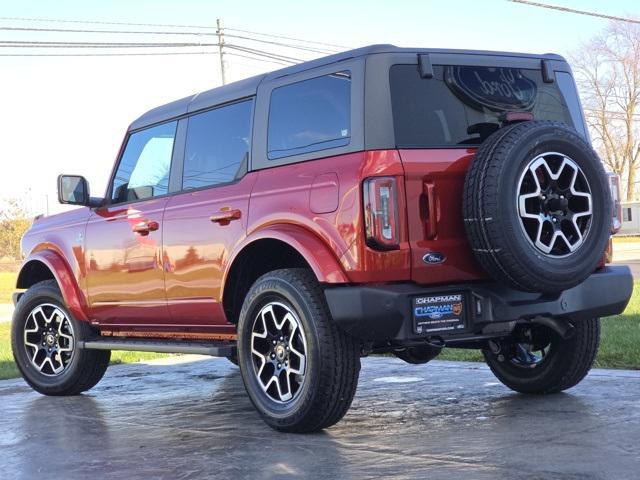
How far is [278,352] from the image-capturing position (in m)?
5.33

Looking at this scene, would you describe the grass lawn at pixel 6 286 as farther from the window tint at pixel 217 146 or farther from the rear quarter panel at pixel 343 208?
the rear quarter panel at pixel 343 208

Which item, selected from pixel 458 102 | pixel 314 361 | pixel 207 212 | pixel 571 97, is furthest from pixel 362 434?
pixel 571 97

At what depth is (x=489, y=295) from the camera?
5016 millimetres

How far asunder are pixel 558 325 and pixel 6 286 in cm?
2818

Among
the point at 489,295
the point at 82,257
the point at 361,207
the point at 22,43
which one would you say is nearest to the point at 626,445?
the point at 489,295

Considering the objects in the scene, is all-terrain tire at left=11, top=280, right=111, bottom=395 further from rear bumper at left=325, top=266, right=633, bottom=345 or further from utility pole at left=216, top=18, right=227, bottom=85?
utility pole at left=216, top=18, right=227, bottom=85

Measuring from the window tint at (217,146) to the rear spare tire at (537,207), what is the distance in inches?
63.6

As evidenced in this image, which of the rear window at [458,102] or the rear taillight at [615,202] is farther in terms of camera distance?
the rear taillight at [615,202]

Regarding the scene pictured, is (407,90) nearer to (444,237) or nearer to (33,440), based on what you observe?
(444,237)

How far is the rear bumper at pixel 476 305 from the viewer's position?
479 cm

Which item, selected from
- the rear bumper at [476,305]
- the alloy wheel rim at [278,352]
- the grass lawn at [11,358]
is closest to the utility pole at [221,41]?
the grass lawn at [11,358]

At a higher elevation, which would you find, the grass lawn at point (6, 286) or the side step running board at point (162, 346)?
the side step running board at point (162, 346)

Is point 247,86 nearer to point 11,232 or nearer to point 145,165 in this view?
point 145,165

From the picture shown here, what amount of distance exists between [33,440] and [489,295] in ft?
8.69
